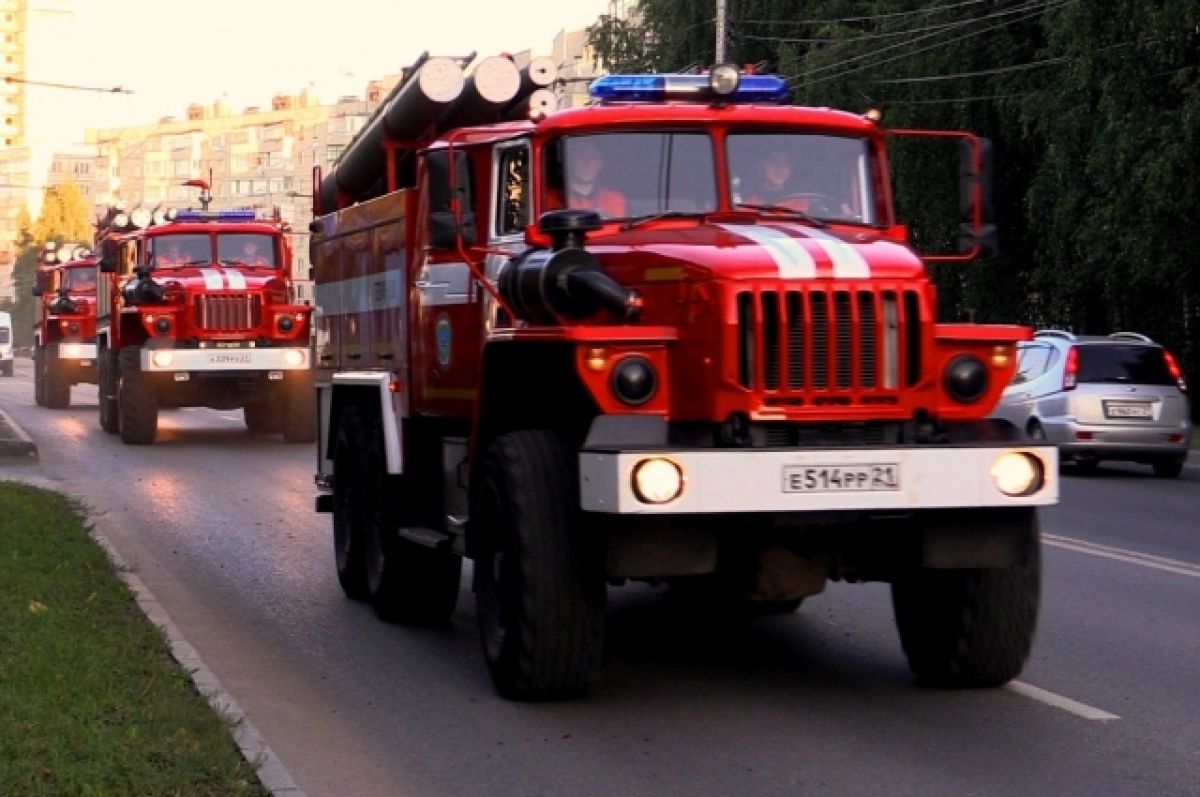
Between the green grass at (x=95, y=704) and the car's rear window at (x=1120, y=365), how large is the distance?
14.6 m

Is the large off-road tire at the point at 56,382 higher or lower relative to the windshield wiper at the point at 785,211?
lower

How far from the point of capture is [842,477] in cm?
844

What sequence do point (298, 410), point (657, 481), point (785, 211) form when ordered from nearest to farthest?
1. point (657, 481)
2. point (785, 211)
3. point (298, 410)

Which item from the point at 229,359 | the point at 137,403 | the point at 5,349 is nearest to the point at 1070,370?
the point at 229,359

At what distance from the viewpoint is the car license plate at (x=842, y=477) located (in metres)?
8.38

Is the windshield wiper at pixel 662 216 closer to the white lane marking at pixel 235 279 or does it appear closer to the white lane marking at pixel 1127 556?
the white lane marking at pixel 1127 556

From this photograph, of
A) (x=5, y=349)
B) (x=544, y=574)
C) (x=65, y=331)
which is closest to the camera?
(x=544, y=574)

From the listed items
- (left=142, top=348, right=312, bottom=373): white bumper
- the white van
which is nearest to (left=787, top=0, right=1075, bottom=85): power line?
(left=142, top=348, right=312, bottom=373): white bumper

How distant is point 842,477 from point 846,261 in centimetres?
90

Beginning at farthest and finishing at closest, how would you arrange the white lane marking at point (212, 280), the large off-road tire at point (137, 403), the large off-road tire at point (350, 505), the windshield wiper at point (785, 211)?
the white lane marking at point (212, 280) < the large off-road tire at point (137, 403) < the large off-road tire at point (350, 505) < the windshield wiper at point (785, 211)

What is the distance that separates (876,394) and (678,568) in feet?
3.50

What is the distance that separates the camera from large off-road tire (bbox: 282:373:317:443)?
2800 centimetres

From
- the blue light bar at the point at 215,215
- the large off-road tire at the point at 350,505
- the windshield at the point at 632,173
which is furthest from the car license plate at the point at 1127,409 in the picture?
the windshield at the point at 632,173

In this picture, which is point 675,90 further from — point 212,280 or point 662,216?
point 212,280
